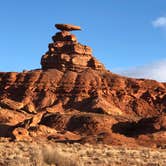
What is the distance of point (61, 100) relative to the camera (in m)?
76.9

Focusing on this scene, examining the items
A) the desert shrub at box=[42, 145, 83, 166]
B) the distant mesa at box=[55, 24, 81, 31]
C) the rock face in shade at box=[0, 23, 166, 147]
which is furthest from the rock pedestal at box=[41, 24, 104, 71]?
the desert shrub at box=[42, 145, 83, 166]

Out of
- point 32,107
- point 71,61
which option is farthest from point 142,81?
point 32,107

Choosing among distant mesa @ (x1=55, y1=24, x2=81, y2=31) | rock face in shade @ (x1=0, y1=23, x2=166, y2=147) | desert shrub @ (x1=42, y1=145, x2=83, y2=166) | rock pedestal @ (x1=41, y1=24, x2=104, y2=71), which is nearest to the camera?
desert shrub @ (x1=42, y1=145, x2=83, y2=166)

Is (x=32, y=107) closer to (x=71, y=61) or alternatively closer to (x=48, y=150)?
(x=71, y=61)

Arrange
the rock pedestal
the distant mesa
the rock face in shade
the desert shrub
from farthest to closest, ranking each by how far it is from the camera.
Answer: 1. the distant mesa
2. the rock pedestal
3. the rock face in shade
4. the desert shrub

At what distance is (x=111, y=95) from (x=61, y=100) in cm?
758

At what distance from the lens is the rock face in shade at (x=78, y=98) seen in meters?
61.0

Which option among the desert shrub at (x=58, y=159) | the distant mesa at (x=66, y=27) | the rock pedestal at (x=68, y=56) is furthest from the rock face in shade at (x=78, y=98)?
the desert shrub at (x=58, y=159)

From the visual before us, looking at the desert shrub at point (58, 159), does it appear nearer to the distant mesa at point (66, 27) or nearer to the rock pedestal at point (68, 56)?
the rock pedestal at point (68, 56)

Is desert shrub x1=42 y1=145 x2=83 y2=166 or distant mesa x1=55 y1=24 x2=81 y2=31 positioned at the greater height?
distant mesa x1=55 y1=24 x2=81 y2=31

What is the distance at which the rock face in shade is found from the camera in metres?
61.0

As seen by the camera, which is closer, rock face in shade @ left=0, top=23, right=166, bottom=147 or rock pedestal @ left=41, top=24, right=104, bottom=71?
rock face in shade @ left=0, top=23, right=166, bottom=147

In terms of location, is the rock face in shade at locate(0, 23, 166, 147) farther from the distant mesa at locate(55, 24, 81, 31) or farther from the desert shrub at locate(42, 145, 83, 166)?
the desert shrub at locate(42, 145, 83, 166)

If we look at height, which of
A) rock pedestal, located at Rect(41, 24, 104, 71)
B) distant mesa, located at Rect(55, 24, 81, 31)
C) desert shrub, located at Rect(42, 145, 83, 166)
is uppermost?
distant mesa, located at Rect(55, 24, 81, 31)
